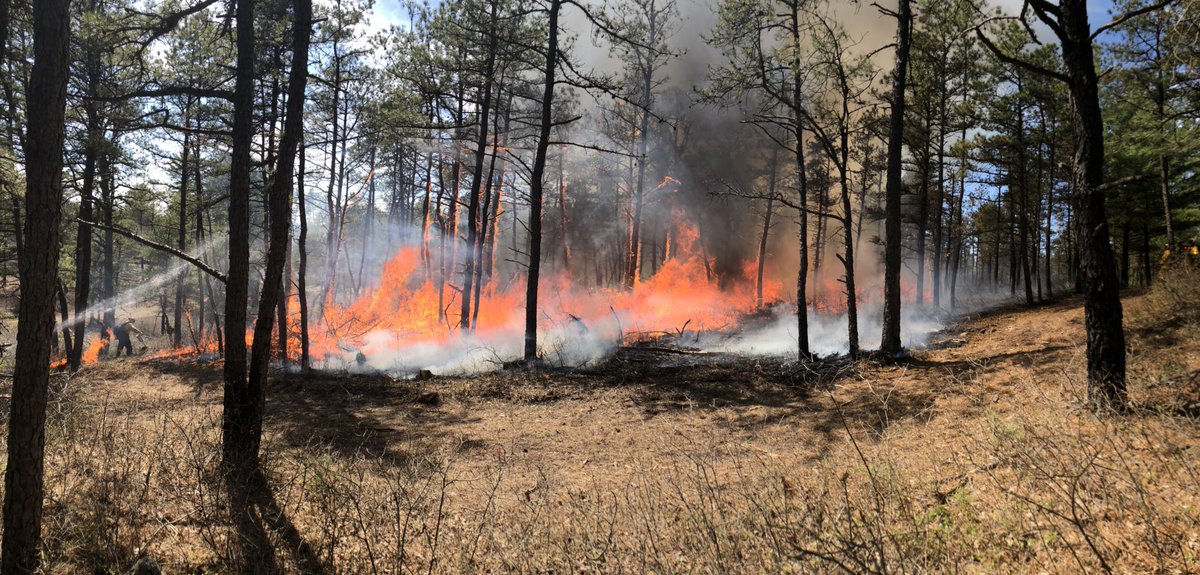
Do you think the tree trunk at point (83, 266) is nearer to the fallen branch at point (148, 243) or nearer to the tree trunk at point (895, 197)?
the fallen branch at point (148, 243)

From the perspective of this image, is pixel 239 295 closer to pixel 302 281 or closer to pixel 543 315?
pixel 302 281

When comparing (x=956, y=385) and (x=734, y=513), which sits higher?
(x=956, y=385)

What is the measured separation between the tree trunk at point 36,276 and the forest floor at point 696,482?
548 mm

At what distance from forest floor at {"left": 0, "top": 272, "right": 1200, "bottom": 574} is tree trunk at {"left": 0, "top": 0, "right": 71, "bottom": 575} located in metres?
0.55

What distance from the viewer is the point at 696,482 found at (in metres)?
5.12

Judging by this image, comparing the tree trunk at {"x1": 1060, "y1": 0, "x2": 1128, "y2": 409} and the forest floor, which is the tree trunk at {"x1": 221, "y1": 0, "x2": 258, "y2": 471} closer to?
the forest floor

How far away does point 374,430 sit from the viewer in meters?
8.68

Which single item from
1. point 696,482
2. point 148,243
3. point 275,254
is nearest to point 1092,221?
point 696,482

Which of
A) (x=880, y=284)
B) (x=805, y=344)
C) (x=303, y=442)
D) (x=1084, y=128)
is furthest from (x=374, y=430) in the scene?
(x=880, y=284)

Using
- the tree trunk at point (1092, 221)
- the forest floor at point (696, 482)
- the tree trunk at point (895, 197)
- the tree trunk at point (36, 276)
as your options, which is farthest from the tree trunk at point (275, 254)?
the tree trunk at point (895, 197)

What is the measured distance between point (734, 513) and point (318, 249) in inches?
2458

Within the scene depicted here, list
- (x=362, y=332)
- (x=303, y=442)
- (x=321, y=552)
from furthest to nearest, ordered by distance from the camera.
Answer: (x=362, y=332)
(x=303, y=442)
(x=321, y=552)

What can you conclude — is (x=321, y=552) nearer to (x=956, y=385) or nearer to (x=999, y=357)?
(x=956, y=385)

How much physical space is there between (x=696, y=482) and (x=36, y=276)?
517 centimetres
